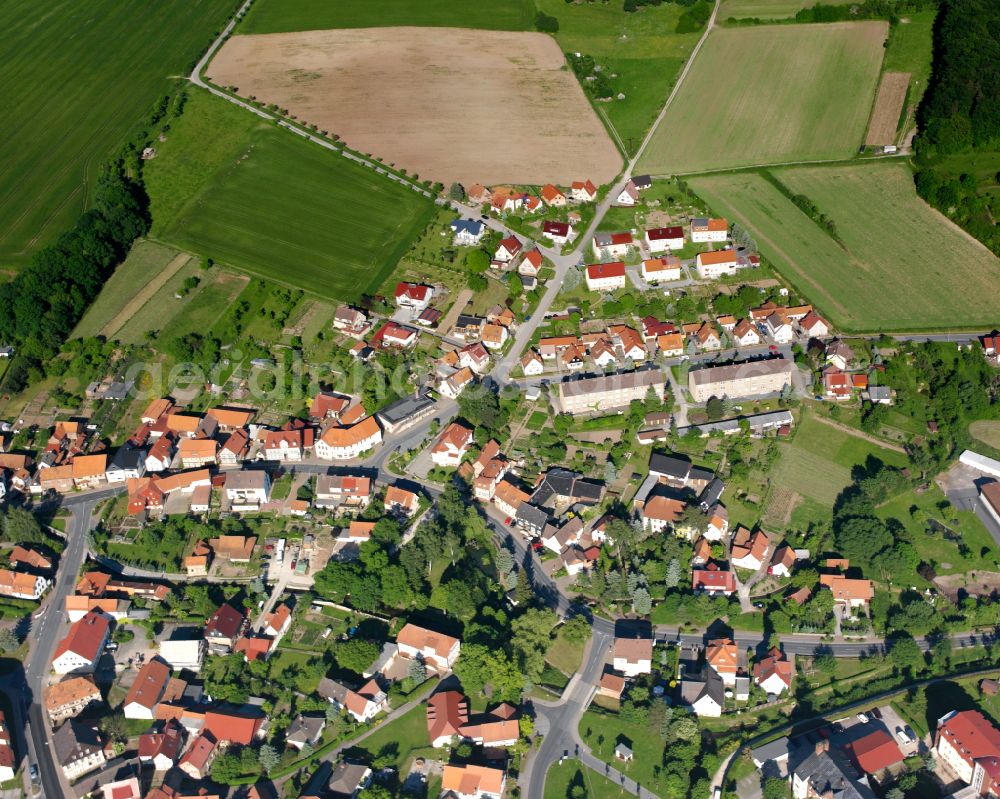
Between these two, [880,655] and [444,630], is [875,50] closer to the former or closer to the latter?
[880,655]

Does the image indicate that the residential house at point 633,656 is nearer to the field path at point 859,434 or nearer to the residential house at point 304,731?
the residential house at point 304,731

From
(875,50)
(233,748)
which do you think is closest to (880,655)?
(233,748)

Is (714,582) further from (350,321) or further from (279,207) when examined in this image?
(279,207)

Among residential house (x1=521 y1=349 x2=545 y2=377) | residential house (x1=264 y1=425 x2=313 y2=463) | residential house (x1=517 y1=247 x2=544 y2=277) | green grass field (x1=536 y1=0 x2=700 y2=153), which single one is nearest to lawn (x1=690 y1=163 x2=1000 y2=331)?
green grass field (x1=536 y1=0 x2=700 y2=153)

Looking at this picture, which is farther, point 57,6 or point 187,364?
point 57,6

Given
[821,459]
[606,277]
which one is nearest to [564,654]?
[821,459]

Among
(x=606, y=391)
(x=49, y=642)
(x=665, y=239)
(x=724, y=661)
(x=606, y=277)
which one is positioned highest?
(x=665, y=239)
